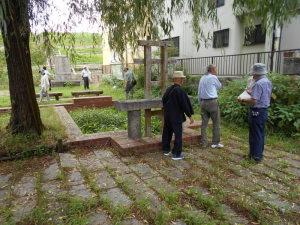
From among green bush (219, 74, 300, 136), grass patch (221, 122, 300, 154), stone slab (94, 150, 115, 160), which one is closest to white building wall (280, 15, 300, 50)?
green bush (219, 74, 300, 136)

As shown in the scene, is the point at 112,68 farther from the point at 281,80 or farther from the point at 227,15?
the point at 281,80

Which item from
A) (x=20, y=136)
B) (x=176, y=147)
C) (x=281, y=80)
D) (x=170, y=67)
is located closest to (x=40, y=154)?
(x=20, y=136)

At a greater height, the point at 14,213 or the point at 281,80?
the point at 281,80

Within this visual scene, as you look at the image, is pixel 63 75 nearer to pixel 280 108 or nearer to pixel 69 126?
pixel 69 126

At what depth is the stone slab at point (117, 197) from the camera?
3884mm

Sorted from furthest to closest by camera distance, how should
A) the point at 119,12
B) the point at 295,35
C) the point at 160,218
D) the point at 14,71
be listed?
the point at 295,35 < the point at 14,71 < the point at 119,12 < the point at 160,218

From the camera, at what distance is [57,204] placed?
3.89 meters

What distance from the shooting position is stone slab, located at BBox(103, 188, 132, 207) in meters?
3.88

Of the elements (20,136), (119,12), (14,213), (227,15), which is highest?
(227,15)

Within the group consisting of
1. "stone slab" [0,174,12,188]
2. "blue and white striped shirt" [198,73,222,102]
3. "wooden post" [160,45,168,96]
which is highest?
Result: "wooden post" [160,45,168,96]

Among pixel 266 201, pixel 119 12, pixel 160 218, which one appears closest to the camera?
pixel 160 218

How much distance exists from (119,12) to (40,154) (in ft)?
10.5

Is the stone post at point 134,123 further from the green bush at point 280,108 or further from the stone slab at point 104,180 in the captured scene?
the green bush at point 280,108

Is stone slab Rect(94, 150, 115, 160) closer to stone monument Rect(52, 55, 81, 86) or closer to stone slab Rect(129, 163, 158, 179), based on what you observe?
stone slab Rect(129, 163, 158, 179)
